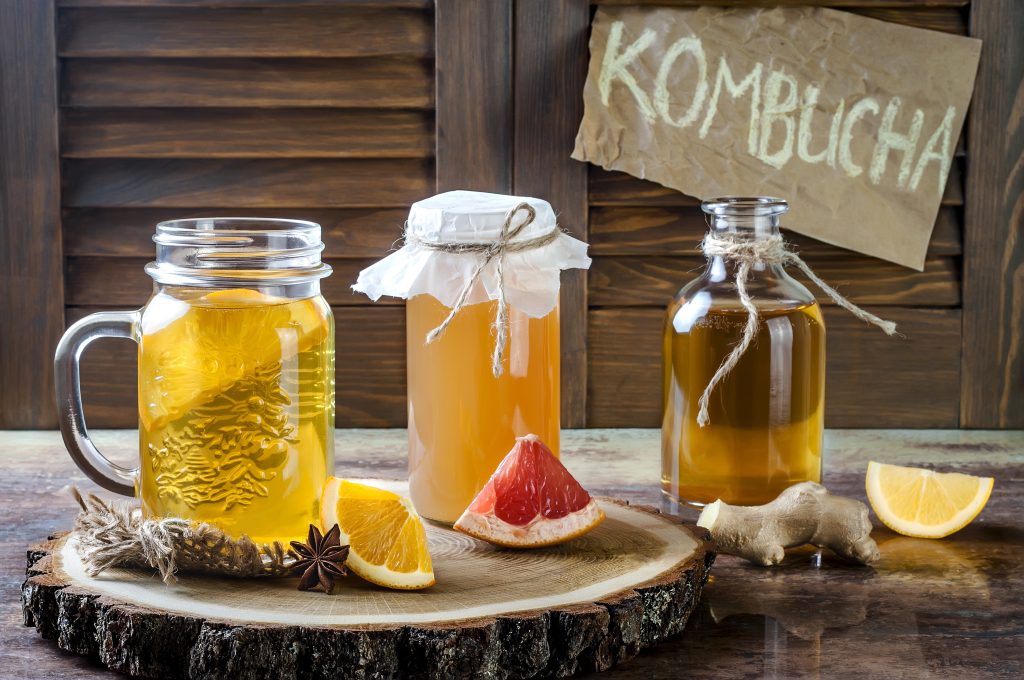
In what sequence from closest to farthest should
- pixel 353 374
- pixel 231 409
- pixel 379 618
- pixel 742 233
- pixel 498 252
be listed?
pixel 379 618
pixel 231 409
pixel 498 252
pixel 742 233
pixel 353 374

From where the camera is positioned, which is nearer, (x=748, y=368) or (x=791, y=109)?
(x=748, y=368)

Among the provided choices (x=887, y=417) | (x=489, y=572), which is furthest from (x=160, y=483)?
(x=887, y=417)

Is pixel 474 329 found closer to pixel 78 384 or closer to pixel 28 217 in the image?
pixel 78 384

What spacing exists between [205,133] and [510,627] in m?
1.04

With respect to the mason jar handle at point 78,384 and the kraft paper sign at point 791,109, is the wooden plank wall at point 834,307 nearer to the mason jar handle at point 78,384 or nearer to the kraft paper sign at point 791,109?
the kraft paper sign at point 791,109

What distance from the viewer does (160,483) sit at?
850 millimetres

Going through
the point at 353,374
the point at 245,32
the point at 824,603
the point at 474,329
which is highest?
the point at 245,32

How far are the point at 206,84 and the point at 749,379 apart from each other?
0.90 meters

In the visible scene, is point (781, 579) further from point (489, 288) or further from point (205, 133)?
point (205, 133)

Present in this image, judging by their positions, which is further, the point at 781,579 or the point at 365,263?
the point at 365,263

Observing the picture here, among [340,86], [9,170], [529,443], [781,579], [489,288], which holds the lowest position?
[781,579]

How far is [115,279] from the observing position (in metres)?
1.58

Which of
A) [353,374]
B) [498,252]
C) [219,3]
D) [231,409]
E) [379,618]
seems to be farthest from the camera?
[353,374]

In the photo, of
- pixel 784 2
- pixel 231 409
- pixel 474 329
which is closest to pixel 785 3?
pixel 784 2
